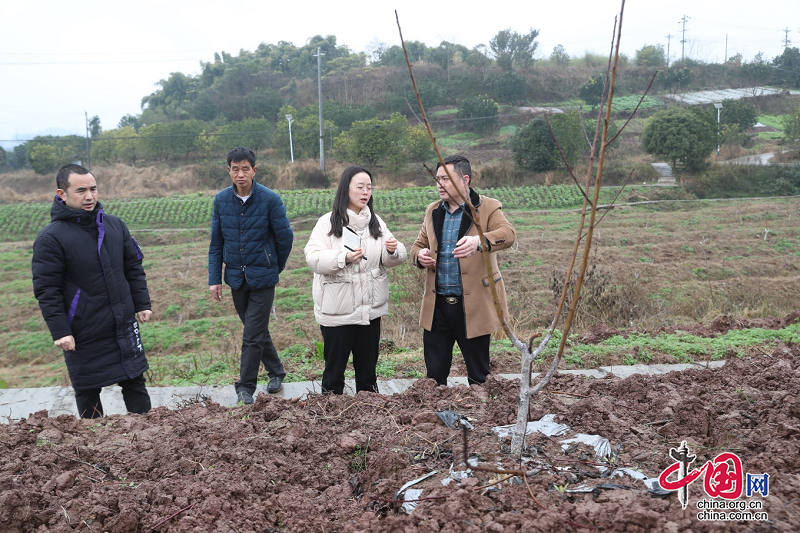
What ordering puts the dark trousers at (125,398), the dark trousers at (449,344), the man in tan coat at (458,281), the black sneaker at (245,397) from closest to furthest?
1. the dark trousers at (125,398)
2. the man in tan coat at (458,281)
3. the dark trousers at (449,344)
4. the black sneaker at (245,397)

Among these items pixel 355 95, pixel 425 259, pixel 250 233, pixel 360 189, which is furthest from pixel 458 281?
pixel 355 95

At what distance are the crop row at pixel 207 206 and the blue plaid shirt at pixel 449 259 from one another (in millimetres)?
18507

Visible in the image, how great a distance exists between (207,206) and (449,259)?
23236 millimetres

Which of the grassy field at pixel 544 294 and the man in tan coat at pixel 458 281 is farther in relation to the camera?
the grassy field at pixel 544 294

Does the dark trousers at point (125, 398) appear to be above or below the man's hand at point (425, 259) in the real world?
below

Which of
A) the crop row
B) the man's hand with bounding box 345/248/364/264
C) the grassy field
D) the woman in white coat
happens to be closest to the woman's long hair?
the woman in white coat

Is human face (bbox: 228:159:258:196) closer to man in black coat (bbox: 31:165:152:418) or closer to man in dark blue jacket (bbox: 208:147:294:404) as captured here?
man in dark blue jacket (bbox: 208:147:294:404)

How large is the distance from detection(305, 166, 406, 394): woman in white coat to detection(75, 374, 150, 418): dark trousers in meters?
1.21

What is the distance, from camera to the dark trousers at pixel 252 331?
448 centimetres

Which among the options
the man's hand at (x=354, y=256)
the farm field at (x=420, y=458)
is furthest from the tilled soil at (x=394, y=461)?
the man's hand at (x=354, y=256)

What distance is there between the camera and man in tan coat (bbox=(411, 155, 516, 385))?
3875mm

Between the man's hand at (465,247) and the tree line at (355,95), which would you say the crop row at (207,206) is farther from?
the man's hand at (465,247)

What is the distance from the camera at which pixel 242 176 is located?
4484mm

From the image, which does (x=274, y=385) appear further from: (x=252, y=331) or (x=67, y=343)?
(x=67, y=343)
